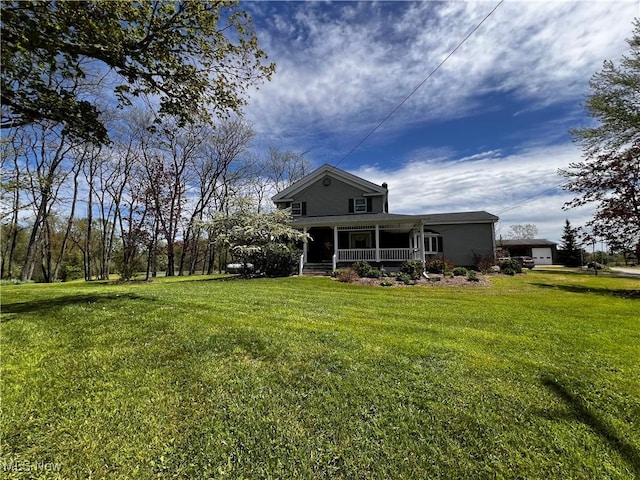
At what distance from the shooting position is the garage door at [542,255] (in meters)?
42.6

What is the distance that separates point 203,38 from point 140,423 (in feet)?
24.5

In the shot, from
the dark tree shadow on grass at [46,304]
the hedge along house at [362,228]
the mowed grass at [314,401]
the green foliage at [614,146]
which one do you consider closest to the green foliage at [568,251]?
the hedge along house at [362,228]

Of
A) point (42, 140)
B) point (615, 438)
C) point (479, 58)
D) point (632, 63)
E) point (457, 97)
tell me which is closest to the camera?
point (615, 438)

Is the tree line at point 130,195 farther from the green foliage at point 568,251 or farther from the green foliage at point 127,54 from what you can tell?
the green foliage at point 568,251

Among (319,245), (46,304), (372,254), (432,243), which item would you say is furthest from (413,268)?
(46,304)

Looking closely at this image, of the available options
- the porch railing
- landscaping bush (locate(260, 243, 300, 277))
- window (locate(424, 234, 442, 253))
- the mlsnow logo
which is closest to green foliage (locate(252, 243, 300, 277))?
landscaping bush (locate(260, 243, 300, 277))

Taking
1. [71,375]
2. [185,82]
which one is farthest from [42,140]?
[71,375]

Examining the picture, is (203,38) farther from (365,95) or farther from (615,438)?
(615,438)

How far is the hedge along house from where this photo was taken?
18.3m

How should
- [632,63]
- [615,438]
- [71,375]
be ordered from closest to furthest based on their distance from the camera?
[615,438]
[71,375]
[632,63]

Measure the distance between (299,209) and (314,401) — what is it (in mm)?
19818

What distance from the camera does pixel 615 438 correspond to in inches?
104

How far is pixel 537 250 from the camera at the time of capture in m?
43.2

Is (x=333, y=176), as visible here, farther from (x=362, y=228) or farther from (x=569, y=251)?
(x=569, y=251)
